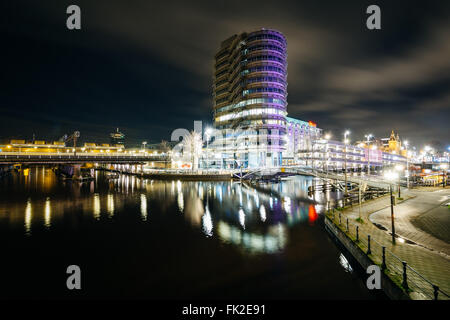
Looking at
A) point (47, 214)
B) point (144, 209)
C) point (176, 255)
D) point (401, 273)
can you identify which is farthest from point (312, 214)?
point (47, 214)

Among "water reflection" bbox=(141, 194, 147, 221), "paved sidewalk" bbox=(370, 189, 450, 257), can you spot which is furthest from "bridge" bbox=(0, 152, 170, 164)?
"paved sidewalk" bbox=(370, 189, 450, 257)

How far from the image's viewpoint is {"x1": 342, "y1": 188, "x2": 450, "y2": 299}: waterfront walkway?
1107cm

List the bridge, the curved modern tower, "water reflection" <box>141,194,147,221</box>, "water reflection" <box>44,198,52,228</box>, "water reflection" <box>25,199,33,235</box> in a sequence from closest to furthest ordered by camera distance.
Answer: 1. "water reflection" <box>25,199,33,235</box>
2. "water reflection" <box>44,198,52,228</box>
3. "water reflection" <box>141,194,147,221</box>
4. the bridge
5. the curved modern tower

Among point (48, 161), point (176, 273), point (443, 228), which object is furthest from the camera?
point (48, 161)

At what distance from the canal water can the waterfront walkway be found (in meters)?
2.71

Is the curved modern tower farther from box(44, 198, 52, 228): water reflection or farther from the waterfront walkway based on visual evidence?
box(44, 198, 52, 228): water reflection

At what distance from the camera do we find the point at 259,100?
9725 cm

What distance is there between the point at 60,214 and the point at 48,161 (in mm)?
38485

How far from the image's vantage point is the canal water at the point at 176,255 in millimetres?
13516

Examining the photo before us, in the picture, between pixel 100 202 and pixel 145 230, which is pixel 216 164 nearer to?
pixel 100 202

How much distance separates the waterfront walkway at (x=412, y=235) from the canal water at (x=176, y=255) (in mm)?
2706

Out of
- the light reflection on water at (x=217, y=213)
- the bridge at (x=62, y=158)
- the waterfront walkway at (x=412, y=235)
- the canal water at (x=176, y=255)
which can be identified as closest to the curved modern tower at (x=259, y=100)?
the bridge at (x=62, y=158)

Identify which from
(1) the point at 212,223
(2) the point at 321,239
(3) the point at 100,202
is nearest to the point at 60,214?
(3) the point at 100,202
